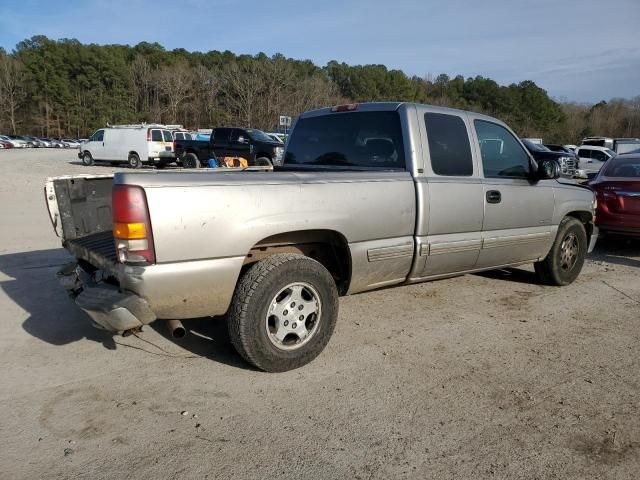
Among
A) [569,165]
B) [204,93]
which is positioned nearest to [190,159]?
[569,165]

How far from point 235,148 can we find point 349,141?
51.9ft

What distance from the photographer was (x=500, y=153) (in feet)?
16.0

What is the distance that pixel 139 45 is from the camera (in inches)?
3654

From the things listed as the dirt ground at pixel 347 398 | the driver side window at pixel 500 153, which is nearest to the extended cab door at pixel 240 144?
the dirt ground at pixel 347 398

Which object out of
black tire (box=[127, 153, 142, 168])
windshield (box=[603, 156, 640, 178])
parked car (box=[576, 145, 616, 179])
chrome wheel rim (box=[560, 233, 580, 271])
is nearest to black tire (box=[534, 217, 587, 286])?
chrome wheel rim (box=[560, 233, 580, 271])

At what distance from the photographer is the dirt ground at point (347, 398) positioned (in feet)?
8.15

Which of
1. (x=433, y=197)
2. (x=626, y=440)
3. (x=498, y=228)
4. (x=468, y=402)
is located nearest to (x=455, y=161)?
(x=433, y=197)

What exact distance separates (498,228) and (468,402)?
2106 millimetres

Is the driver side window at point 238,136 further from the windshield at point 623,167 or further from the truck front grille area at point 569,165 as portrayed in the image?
the windshield at point 623,167

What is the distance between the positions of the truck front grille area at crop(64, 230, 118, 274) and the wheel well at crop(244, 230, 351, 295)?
0.90 meters

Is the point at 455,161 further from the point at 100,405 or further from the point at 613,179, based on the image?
the point at 613,179

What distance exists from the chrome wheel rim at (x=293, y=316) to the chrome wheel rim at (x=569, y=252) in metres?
3.44

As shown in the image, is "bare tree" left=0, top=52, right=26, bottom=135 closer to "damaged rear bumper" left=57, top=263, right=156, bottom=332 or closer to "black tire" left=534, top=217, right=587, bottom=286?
"damaged rear bumper" left=57, top=263, right=156, bottom=332

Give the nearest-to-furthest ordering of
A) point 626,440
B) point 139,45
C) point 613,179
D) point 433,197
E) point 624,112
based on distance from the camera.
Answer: point 626,440
point 433,197
point 613,179
point 624,112
point 139,45
